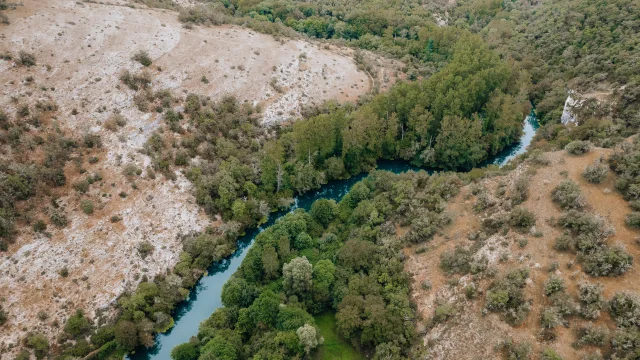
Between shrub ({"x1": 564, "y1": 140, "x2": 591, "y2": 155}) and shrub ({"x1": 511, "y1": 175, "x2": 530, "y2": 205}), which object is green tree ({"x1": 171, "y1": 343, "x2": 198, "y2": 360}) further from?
shrub ({"x1": 564, "y1": 140, "x2": 591, "y2": 155})

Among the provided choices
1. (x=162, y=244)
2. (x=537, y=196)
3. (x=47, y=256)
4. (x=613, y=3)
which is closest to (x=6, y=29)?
(x=47, y=256)

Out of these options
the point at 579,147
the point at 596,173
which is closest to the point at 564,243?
the point at 596,173

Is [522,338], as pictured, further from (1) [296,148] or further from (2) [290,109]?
(2) [290,109]

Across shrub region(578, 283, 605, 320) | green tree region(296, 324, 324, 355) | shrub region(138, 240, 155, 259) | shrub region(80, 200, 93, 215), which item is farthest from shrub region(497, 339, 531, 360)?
shrub region(80, 200, 93, 215)

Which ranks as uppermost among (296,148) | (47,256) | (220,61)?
(220,61)

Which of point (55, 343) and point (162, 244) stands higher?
point (162, 244)

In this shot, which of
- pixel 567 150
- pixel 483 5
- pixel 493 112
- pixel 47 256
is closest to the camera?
pixel 47 256
